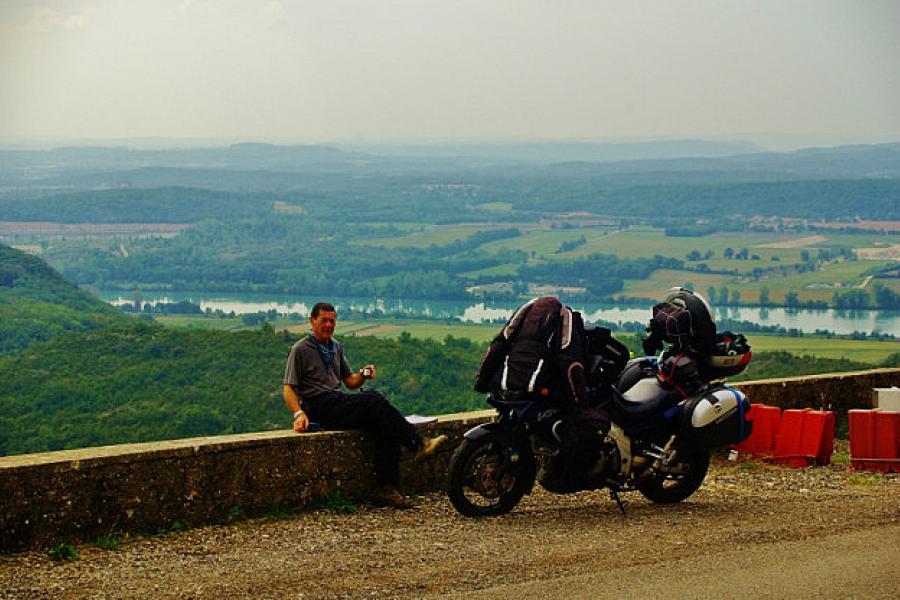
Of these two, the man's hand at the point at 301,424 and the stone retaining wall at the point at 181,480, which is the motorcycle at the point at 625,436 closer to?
the stone retaining wall at the point at 181,480

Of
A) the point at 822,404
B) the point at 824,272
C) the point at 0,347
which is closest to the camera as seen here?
the point at 822,404

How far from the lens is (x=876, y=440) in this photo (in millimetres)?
10711


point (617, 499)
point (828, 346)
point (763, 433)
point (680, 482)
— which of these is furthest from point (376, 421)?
point (828, 346)

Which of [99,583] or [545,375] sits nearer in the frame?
[99,583]

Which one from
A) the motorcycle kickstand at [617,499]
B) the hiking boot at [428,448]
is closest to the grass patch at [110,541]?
the hiking boot at [428,448]

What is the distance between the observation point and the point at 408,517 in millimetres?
8648

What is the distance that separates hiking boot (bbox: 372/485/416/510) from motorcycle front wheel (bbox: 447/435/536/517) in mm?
379

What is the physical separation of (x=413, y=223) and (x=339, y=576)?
17835 cm

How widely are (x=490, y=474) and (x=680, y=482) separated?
4.60 feet

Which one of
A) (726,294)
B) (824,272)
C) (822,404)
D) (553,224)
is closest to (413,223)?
(553,224)

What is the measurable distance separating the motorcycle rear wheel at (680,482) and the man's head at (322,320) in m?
2.21

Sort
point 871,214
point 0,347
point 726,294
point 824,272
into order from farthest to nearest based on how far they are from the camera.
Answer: point 871,214
point 824,272
point 726,294
point 0,347

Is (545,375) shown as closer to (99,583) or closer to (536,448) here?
(536,448)

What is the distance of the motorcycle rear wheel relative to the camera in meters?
9.19
